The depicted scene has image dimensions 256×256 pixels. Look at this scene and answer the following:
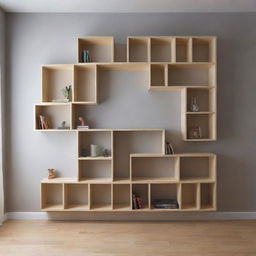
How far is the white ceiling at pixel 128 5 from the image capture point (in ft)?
9.80

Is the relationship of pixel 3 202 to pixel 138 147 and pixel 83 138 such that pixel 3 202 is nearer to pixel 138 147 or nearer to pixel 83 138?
pixel 83 138

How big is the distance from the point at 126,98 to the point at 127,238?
5.40 feet

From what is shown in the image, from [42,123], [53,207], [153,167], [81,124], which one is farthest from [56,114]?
[153,167]

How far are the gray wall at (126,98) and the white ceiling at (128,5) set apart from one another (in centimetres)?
9

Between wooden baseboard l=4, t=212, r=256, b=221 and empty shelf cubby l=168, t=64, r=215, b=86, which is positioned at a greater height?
empty shelf cubby l=168, t=64, r=215, b=86

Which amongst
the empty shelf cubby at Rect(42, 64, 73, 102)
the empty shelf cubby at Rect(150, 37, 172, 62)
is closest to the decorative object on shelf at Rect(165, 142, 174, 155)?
the empty shelf cubby at Rect(150, 37, 172, 62)

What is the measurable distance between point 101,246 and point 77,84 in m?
1.92

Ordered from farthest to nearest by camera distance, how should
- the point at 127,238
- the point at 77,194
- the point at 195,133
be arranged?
1. the point at 77,194
2. the point at 195,133
3. the point at 127,238

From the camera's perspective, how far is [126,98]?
325cm

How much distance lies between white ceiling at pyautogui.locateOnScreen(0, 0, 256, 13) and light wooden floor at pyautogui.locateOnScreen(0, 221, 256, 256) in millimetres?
2650

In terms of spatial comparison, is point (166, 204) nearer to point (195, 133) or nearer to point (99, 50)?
point (195, 133)

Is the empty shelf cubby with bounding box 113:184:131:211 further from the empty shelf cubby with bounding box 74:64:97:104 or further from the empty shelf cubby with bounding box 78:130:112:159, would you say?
the empty shelf cubby with bounding box 74:64:97:104

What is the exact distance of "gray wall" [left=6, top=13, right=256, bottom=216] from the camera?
10.6 feet

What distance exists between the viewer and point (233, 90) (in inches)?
128
